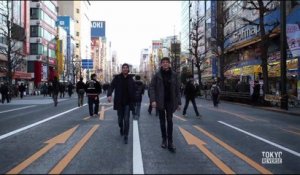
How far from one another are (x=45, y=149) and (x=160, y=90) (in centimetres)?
276

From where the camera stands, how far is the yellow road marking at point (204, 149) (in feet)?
26.5

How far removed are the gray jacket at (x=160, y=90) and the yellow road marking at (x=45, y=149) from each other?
97.9 inches

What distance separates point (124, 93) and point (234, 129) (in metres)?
4.89

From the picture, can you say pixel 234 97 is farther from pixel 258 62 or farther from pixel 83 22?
pixel 83 22

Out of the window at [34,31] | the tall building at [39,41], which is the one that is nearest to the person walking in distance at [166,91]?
the tall building at [39,41]

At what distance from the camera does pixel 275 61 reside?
4425 centimetres

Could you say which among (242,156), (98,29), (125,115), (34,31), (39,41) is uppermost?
(98,29)

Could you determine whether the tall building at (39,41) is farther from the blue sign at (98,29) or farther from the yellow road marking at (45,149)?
the yellow road marking at (45,149)

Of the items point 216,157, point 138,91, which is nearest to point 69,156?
point 216,157

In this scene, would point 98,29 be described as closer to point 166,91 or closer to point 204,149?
point 204,149

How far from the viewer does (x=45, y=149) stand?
1016 cm

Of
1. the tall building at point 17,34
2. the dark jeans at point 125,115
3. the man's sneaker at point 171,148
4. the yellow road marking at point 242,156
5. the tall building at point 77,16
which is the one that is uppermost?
the tall building at point 77,16

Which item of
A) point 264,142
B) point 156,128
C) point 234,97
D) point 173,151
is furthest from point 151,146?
point 234,97

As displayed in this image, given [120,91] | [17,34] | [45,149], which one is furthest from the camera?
[17,34]
